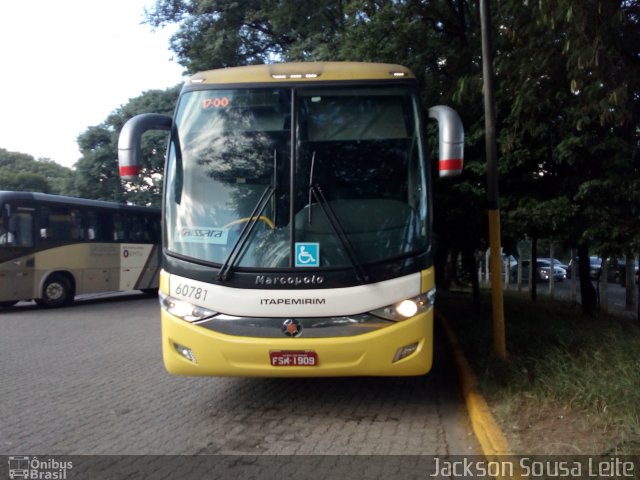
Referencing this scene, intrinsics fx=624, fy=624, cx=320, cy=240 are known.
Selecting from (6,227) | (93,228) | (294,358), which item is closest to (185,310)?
(294,358)

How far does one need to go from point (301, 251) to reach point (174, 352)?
1.51 meters

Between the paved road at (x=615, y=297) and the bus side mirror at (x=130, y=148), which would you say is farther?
the paved road at (x=615, y=297)

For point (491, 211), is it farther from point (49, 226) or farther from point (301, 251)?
point (49, 226)

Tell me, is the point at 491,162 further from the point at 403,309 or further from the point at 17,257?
the point at 17,257

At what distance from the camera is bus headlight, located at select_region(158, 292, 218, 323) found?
18.1ft

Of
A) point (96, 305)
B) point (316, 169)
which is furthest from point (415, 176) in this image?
point (96, 305)

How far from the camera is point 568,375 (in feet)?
18.8

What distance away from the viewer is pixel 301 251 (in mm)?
5516

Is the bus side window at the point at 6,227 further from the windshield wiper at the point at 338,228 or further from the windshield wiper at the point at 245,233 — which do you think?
the windshield wiper at the point at 338,228

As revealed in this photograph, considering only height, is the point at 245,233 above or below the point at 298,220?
below

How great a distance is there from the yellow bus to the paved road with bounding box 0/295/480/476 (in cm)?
50

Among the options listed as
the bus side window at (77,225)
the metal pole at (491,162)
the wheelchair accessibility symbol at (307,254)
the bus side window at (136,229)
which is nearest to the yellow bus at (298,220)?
the wheelchair accessibility symbol at (307,254)

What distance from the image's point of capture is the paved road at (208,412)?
498 centimetres

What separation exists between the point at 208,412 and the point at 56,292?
36.9 ft
